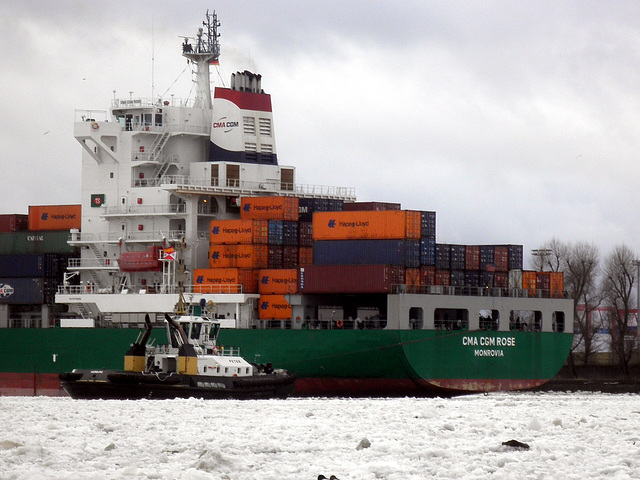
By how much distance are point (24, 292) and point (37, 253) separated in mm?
1755

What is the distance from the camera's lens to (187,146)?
48.2m

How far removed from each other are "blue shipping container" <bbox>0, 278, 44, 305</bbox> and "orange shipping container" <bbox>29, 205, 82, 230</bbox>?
2766mm

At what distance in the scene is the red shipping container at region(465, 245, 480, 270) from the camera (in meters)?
41.0

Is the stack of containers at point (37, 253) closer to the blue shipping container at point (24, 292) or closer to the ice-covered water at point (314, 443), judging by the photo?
the blue shipping container at point (24, 292)

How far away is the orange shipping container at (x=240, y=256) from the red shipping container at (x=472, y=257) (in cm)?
747

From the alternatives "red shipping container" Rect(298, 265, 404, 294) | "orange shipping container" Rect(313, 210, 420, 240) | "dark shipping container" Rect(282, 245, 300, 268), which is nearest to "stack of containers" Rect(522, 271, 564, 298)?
"orange shipping container" Rect(313, 210, 420, 240)

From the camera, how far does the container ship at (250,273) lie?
130 feet

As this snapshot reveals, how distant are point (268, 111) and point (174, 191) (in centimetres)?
666

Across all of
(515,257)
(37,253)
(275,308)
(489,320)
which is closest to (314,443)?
(275,308)

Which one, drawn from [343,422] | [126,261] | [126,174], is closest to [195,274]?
[126,261]

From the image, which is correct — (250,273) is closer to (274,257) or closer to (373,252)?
(274,257)

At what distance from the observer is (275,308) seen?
1660 inches

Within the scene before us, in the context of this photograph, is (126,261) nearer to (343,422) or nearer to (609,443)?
(343,422)

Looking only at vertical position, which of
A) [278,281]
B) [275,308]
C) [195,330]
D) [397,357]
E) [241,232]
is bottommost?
[397,357]
